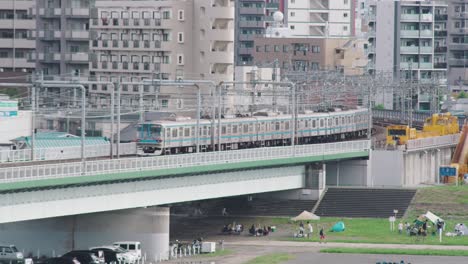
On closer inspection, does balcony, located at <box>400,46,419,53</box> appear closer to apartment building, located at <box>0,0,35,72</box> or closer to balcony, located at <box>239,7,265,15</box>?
balcony, located at <box>239,7,265,15</box>

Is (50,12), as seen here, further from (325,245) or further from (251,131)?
(325,245)

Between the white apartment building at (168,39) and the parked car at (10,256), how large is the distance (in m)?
49.0

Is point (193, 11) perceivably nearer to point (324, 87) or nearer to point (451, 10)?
point (324, 87)

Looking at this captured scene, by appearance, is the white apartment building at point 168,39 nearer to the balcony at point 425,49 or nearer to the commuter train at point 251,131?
the commuter train at point 251,131

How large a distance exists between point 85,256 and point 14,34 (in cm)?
7355

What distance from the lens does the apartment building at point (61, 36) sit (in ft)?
447

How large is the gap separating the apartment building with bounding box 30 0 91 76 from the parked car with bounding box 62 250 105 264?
61.6 metres

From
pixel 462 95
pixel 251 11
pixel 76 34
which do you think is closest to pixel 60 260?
pixel 76 34

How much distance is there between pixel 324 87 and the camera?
131250 millimetres

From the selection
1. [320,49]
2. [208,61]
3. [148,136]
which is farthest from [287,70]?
[148,136]

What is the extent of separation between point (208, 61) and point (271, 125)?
64.4ft

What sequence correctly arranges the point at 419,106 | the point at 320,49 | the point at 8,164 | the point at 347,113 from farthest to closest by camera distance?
1. the point at 419,106
2. the point at 320,49
3. the point at 347,113
4. the point at 8,164

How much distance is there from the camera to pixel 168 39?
125625mm

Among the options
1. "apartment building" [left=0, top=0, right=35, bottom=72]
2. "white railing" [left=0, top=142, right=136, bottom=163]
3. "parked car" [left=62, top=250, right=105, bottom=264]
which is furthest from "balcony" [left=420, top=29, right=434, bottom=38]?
"parked car" [left=62, top=250, right=105, bottom=264]
